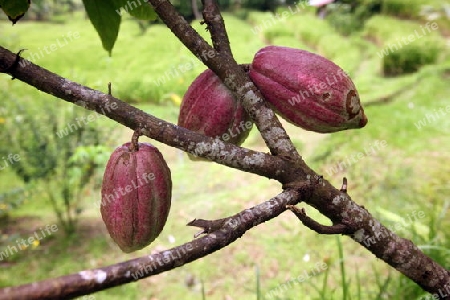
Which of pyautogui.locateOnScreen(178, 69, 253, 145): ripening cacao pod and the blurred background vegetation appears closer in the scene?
pyautogui.locateOnScreen(178, 69, 253, 145): ripening cacao pod

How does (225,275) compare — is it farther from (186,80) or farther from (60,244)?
(186,80)

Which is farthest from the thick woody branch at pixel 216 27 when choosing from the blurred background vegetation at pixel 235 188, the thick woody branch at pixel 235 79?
the blurred background vegetation at pixel 235 188

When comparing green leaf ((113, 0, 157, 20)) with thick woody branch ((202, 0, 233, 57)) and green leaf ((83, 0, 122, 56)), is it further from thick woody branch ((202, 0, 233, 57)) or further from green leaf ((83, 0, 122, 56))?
thick woody branch ((202, 0, 233, 57))

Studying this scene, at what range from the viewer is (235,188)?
3.14 metres

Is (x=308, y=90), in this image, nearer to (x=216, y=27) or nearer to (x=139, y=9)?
(x=216, y=27)

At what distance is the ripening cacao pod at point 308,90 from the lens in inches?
16.5

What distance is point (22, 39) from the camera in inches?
207

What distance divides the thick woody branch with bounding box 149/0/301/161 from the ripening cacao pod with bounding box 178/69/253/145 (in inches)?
1.2

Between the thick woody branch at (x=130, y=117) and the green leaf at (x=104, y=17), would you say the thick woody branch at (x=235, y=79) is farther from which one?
the green leaf at (x=104, y=17)

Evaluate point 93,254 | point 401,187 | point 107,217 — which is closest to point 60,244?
point 93,254

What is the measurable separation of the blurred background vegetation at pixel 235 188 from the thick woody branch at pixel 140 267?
76 centimetres

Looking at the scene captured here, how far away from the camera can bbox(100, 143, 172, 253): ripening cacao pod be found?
0.42 m

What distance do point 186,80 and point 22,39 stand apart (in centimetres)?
199

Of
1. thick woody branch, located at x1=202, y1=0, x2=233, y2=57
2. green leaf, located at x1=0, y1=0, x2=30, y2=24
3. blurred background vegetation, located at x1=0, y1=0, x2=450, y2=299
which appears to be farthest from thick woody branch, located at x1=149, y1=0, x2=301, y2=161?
blurred background vegetation, located at x1=0, y1=0, x2=450, y2=299
